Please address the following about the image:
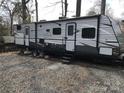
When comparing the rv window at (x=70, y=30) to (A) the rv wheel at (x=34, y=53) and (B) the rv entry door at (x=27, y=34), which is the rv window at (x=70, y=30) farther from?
(B) the rv entry door at (x=27, y=34)

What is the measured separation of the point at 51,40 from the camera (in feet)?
41.6

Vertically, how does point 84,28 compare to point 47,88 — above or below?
above

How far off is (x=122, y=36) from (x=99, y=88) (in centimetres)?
446

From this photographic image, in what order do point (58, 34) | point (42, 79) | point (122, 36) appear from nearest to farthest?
point (42, 79) < point (122, 36) < point (58, 34)

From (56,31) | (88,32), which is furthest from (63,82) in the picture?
(56,31)

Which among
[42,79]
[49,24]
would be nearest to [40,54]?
[49,24]

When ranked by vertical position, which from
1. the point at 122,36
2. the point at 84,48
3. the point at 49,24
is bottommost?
the point at 84,48

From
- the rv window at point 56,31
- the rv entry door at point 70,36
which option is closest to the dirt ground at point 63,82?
the rv entry door at point 70,36

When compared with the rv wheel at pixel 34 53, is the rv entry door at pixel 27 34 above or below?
above

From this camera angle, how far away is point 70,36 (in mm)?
11250

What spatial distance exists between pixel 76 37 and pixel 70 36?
1.70 feet

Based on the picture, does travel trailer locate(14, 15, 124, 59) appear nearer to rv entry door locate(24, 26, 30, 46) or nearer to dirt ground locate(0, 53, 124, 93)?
rv entry door locate(24, 26, 30, 46)

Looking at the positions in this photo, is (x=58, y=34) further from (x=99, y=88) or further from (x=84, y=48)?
(x=99, y=88)

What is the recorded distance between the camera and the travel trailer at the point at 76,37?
30.5 ft
